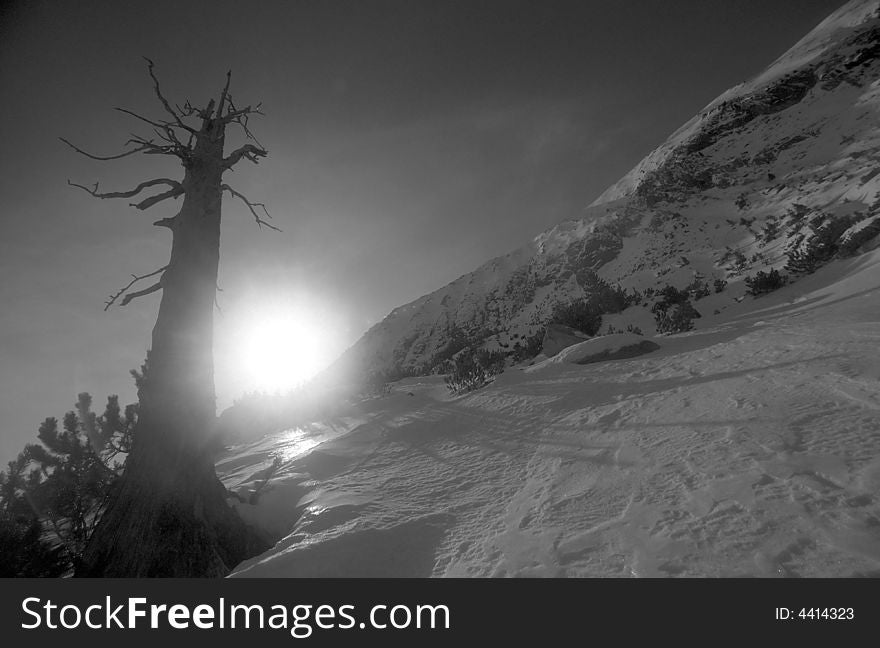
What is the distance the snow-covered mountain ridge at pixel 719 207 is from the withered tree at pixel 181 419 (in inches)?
479

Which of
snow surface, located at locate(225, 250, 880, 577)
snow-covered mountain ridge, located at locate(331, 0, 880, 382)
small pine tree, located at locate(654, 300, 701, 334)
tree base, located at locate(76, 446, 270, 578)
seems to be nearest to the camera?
snow surface, located at locate(225, 250, 880, 577)

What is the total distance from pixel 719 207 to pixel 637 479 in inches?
1021

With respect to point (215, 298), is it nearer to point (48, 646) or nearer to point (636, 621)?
point (48, 646)

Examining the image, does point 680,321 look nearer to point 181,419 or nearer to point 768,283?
point 768,283

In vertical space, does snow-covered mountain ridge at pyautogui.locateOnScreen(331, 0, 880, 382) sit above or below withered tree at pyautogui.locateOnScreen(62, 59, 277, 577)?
above

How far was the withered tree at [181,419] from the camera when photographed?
2668 millimetres

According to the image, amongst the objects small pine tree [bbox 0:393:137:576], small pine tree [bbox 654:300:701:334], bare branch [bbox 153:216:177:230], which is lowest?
small pine tree [bbox 0:393:137:576]

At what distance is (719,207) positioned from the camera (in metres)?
21.5

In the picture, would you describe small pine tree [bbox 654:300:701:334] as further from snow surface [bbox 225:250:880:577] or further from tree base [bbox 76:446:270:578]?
tree base [bbox 76:446:270:578]

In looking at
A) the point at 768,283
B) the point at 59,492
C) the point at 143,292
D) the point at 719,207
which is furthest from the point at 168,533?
the point at 719,207

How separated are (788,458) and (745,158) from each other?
3198 cm

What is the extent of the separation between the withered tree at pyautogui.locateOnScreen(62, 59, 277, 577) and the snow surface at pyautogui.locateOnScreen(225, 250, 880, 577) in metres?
0.61

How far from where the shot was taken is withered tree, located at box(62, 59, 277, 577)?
8.75 ft

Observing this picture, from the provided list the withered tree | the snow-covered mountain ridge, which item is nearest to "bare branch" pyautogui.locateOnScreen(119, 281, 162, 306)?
the withered tree
